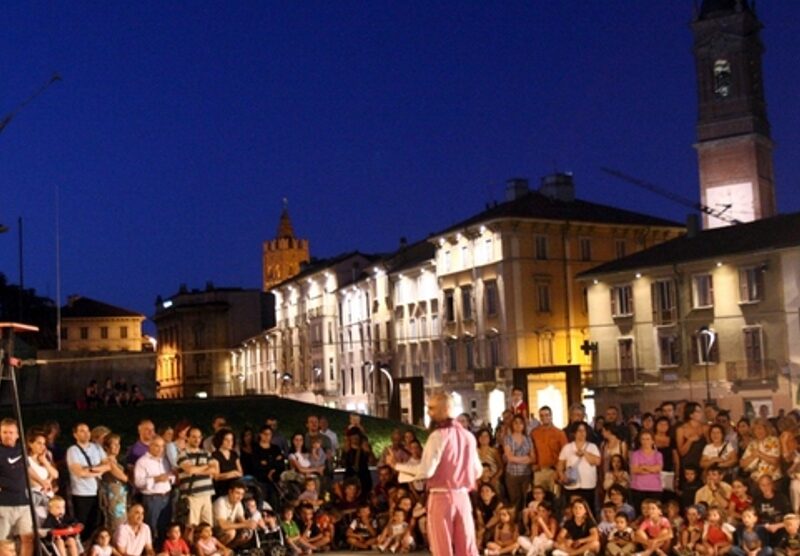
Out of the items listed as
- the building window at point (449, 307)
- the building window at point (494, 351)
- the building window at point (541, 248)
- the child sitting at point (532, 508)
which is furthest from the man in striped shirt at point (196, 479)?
the building window at point (449, 307)

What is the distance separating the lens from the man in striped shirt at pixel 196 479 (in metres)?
14.8

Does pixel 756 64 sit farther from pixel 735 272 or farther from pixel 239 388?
pixel 239 388

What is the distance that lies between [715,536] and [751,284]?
119ft

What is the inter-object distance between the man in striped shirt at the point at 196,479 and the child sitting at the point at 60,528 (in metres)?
1.79

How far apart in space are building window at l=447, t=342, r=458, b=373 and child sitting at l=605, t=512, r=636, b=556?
4785 centimetres

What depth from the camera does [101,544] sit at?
43.7ft

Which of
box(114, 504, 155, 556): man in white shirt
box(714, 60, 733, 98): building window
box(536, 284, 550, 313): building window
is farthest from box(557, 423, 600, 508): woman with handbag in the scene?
box(714, 60, 733, 98): building window

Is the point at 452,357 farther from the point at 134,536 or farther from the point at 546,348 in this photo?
the point at 134,536

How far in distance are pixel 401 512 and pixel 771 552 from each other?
505 cm

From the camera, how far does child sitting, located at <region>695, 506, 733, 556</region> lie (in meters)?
13.7

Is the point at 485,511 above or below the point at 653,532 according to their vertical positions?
above

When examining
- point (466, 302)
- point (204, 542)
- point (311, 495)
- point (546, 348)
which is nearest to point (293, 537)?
point (311, 495)

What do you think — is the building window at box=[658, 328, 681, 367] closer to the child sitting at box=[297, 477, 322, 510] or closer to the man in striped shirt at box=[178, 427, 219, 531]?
the child sitting at box=[297, 477, 322, 510]

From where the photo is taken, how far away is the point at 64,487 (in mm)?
14227
